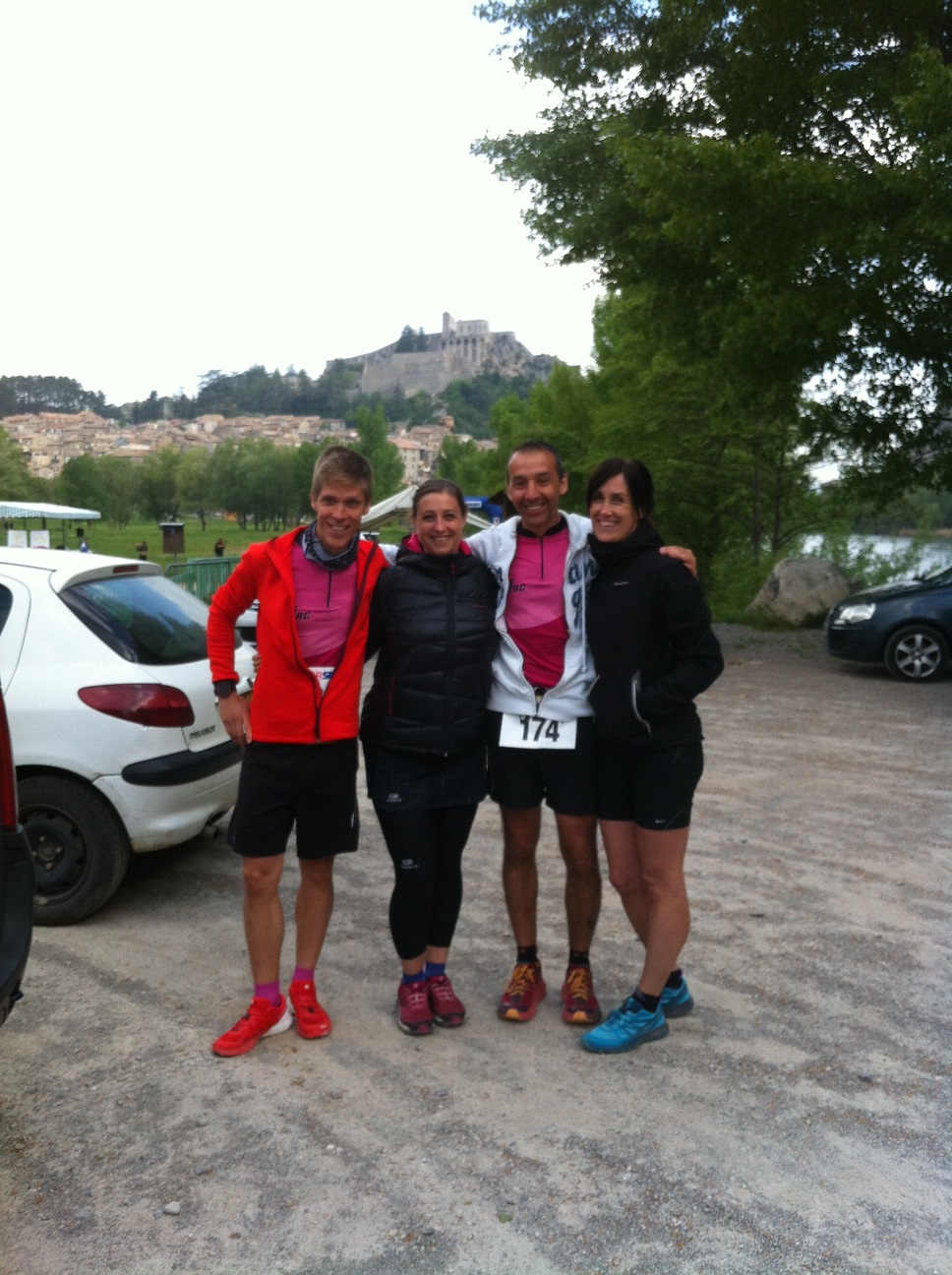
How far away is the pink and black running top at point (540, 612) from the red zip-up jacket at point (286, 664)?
472 mm

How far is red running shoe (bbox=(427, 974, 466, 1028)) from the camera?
12.9 ft

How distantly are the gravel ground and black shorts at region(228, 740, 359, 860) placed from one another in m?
0.65

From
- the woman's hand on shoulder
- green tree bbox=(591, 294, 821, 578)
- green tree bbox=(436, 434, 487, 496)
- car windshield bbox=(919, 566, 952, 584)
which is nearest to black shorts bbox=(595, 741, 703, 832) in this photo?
the woman's hand on shoulder

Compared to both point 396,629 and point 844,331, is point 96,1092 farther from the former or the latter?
point 844,331

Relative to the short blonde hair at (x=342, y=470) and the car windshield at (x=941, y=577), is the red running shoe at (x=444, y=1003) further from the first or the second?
the car windshield at (x=941, y=577)

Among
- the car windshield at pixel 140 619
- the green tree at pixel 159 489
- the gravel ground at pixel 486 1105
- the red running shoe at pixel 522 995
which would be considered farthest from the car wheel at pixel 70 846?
the green tree at pixel 159 489

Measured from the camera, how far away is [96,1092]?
3.43 m

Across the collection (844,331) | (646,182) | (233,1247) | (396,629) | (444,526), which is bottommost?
(233,1247)

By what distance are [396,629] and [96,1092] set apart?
64.1 inches

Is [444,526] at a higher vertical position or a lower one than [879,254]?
lower

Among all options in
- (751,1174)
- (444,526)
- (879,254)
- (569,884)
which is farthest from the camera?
(879,254)

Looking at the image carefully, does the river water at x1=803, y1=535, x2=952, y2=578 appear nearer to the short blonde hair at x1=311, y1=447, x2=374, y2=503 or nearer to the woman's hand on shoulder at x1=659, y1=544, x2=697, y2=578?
the woman's hand on shoulder at x1=659, y1=544, x2=697, y2=578

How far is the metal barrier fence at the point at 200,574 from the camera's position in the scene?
18.4 meters

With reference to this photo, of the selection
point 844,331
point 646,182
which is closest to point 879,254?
point 844,331
